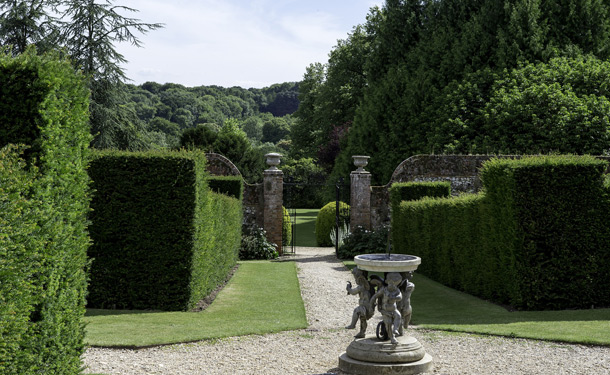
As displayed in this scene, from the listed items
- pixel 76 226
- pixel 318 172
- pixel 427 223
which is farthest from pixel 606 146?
pixel 318 172

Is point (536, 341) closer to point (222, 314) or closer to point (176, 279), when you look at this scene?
point (222, 314)

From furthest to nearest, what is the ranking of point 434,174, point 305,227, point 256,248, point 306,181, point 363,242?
point 306,181
point 305,227
point 434,174
point 363,242
point 256,248

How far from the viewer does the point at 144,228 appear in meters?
9.38

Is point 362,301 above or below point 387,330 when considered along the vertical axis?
above

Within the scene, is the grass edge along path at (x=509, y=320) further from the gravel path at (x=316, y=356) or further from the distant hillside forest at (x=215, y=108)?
the distant hillside forest at (x=215, y=108)

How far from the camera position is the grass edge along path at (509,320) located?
7645mm

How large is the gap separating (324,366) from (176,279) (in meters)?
3.76

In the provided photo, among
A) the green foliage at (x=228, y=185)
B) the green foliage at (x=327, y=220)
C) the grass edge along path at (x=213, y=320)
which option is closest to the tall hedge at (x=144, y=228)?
the grass edge along path at (x=213, y=320)

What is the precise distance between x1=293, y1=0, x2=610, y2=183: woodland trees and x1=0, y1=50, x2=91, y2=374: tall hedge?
1737 cm

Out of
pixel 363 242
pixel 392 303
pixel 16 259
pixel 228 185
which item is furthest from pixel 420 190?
pixel 16 259

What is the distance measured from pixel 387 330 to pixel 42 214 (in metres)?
3.89

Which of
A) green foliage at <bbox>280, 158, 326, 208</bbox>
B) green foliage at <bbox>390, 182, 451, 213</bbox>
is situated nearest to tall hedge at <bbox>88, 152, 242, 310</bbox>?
green foliage at <bbox>390, 182, 451, 213</bbox>

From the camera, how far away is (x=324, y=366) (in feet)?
21.6

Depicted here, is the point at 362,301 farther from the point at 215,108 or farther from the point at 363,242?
the point at 215,108
